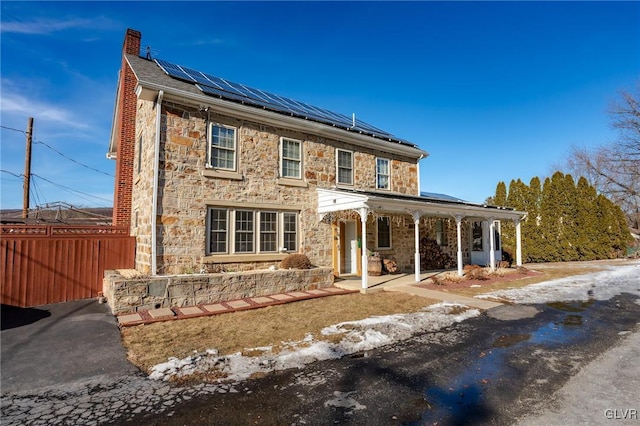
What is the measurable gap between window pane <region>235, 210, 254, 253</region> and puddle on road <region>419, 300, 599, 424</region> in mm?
7529

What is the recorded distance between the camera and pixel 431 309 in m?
8.27

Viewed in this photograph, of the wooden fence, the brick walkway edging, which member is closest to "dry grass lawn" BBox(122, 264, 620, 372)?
the brick walkway edging

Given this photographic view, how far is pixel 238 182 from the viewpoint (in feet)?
35.3

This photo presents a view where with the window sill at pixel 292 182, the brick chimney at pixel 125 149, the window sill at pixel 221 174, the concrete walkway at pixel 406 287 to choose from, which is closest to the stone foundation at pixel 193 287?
the concrete walkway at pixel 406 287

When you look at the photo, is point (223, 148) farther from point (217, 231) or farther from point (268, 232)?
point (268, 232)

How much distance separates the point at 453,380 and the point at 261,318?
440 centimetres

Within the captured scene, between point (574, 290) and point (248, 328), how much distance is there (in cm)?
1115

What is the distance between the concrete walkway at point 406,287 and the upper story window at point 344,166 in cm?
406

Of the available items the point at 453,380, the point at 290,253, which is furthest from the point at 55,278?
the point at 453,380

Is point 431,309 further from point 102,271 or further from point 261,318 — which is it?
point 102,271

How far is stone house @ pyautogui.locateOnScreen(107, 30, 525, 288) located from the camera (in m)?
9.55

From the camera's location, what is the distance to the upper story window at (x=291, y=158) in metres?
12.0

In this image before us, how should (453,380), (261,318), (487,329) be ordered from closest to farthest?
(453,380) → (487,329) → (261,318)

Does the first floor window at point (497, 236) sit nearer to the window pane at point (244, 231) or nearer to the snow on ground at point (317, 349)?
the snow on ground at point (317, 349)
